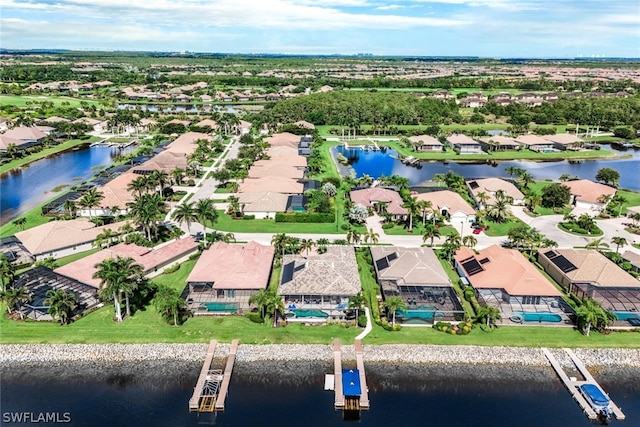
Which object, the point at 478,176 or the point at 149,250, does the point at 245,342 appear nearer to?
the point at 149,250

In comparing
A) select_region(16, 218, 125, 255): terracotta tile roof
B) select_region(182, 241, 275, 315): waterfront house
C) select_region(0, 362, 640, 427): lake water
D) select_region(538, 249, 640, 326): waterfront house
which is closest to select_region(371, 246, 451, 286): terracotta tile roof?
select_region(0, 362, 640, 427): lake water

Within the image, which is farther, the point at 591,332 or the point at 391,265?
the point at 391,265

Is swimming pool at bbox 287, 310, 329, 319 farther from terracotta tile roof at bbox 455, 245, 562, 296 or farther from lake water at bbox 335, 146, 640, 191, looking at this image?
lake water at bbox 335, 146, 640, 191

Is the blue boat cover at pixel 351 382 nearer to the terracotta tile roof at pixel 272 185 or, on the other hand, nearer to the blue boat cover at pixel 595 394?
the blue boat cover at pixel 595 394

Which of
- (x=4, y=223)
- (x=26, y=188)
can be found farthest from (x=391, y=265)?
(x=26, y=188)

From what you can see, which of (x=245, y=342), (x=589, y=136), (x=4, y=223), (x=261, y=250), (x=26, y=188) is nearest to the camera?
(x=245, y=342)
